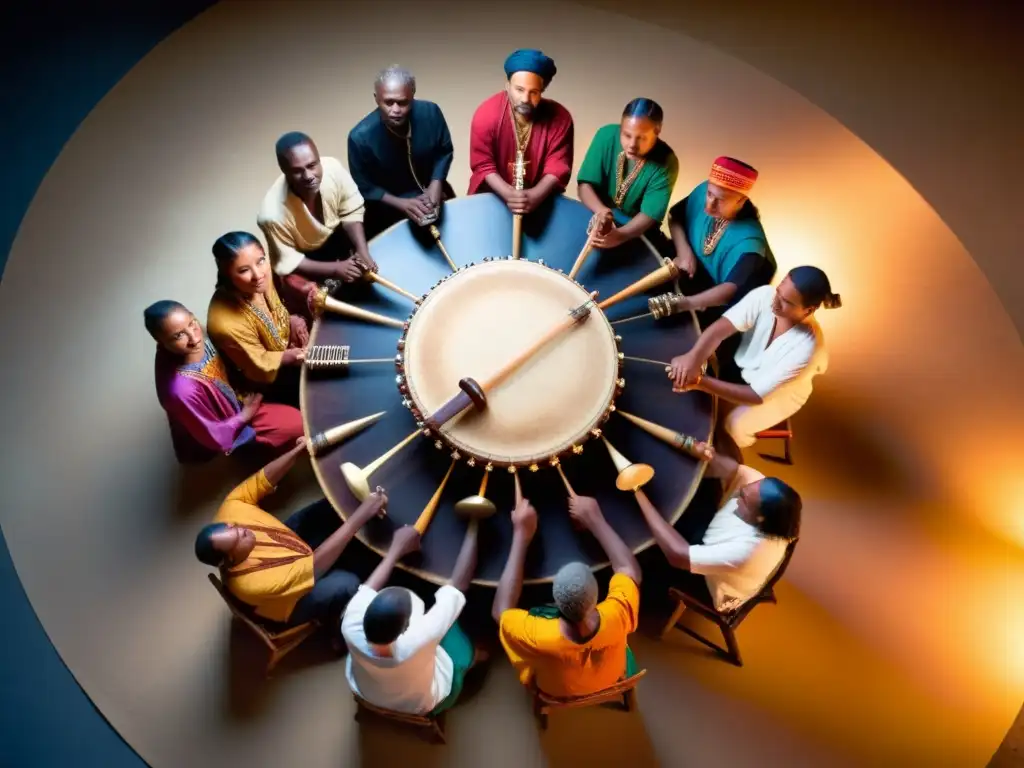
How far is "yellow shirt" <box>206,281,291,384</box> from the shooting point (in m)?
3.82

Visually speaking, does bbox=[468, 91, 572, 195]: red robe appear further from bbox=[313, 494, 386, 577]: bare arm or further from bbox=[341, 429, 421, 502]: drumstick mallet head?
bbox=[313, 494, 386, 577]: bare arm

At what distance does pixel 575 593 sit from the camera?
9.62 feet

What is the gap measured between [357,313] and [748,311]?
73.8 inches

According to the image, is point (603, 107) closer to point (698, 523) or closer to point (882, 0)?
point (882, 0)

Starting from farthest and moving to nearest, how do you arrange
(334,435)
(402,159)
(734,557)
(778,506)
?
(402,159) → (334,435) → (734,557) → (778,506)

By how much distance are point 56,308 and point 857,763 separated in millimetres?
4915

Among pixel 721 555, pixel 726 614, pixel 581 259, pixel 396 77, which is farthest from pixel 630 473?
pixel 396 77

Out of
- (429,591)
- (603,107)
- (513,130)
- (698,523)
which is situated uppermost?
(603,107)

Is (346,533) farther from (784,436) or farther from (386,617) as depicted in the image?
(784,436)

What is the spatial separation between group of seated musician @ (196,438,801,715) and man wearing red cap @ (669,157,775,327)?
908mm

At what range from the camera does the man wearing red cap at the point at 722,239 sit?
396 cm

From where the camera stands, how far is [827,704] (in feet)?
13.0

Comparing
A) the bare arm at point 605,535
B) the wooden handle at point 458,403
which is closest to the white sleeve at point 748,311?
the bare arm at point 605,535

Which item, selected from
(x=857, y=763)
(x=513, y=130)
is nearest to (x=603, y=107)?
(x=513, y=130)
